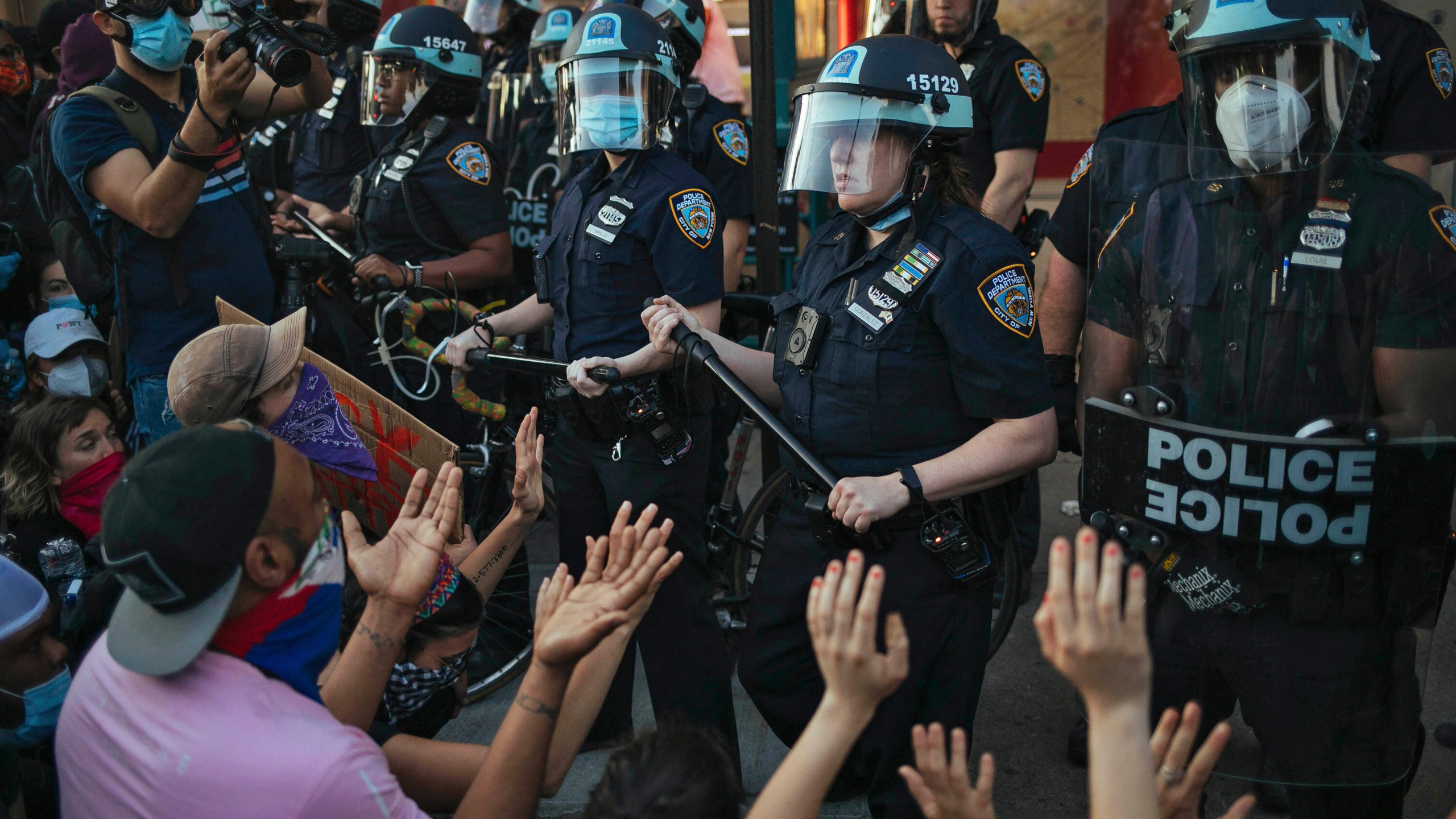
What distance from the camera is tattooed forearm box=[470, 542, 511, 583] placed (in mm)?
2545

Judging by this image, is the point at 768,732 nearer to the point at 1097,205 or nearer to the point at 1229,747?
the point at 1229,747

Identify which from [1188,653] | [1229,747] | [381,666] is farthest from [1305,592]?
[381,666]

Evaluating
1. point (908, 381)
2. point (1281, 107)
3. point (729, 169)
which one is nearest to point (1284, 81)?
point (1281, 107)

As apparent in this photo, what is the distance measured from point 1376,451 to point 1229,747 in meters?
0.65

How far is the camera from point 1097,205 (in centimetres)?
220

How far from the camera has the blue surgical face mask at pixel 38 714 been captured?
2.12 metres

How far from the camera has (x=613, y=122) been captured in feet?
10.3

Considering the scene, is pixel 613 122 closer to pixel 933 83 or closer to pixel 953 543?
pixel 933 83

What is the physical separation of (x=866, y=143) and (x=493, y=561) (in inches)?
50.6

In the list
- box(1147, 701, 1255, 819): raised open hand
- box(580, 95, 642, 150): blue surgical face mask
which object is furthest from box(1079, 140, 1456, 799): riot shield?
box(580, 95, 642, 150): blue surgical face mask

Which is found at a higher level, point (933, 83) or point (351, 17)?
point (351, 17)

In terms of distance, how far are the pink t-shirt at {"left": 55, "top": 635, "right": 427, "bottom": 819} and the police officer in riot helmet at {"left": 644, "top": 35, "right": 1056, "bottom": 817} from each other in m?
1.08

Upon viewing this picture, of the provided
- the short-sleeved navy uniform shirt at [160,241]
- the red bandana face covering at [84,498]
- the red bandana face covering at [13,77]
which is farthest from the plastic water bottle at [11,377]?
the red bandana face covering at [13,77]

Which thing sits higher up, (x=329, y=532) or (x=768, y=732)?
(x=329, y=532)
